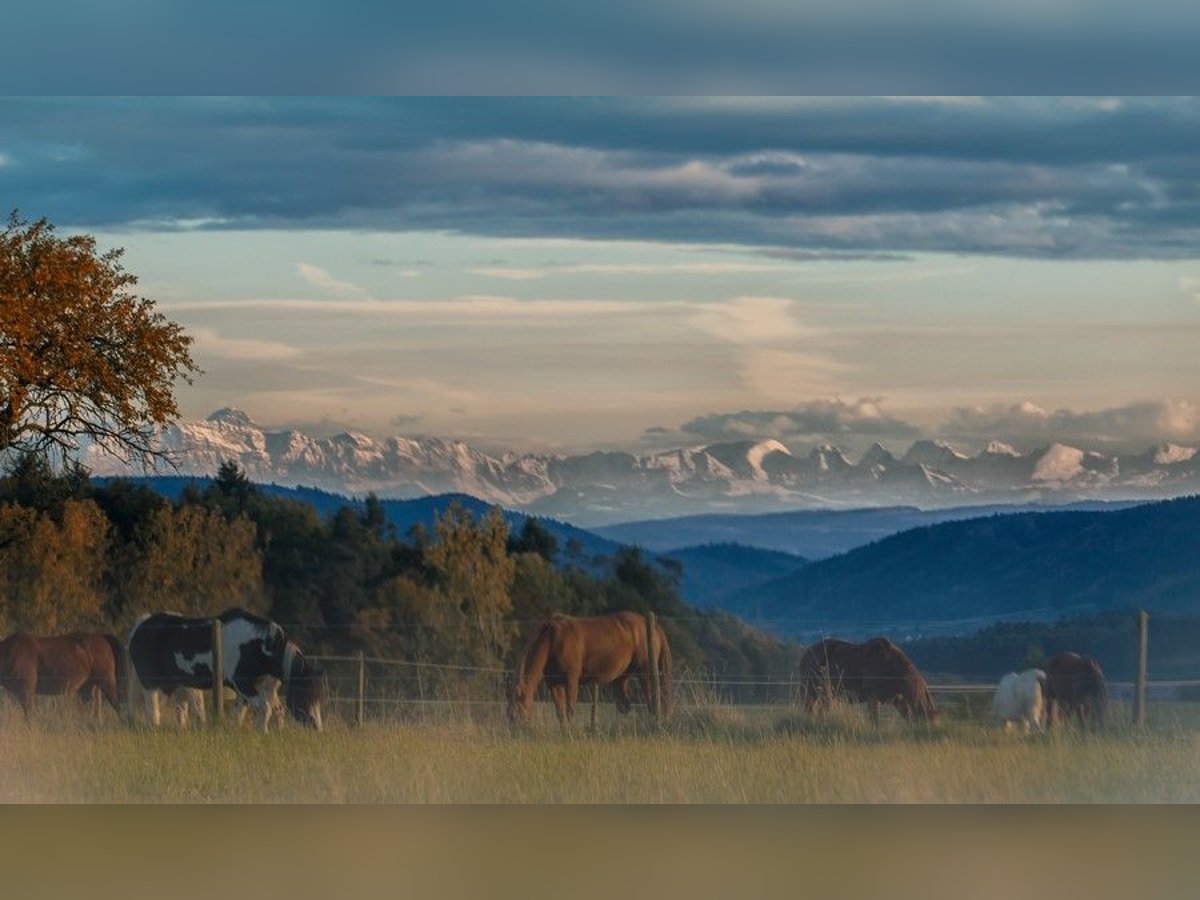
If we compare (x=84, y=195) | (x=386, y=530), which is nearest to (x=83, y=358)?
(x=84, y=195)

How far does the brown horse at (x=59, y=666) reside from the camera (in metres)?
12.1

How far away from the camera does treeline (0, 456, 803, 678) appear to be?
12000mm

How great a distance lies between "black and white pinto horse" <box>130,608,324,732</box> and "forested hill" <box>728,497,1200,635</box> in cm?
249

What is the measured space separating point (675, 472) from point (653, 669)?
1.11 meters

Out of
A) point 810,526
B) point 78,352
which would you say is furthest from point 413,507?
point 810,526

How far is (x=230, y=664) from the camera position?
12.3 meters

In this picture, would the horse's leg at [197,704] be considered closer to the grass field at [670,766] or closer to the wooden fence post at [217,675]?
the wooden fence post at [217,675]

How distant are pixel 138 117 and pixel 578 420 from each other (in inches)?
120

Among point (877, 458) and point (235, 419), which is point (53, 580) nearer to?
point (235, 419)

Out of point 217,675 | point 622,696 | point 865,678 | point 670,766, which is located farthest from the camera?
point 217,675

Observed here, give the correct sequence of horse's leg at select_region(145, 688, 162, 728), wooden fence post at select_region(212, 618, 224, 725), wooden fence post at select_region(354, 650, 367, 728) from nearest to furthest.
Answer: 1. wooden fence post at select_region(354, 650, 367, 728)
2. horse's leg at select_region(145, 688, 162, 728)
3. wooden fence post at select_region(212, 618, 224, 725)

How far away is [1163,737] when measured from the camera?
38.8 ft

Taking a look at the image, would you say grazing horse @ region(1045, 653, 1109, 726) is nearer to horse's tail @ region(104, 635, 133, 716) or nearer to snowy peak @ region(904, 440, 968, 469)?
snowy peak @ region(904, 440, 968, 469)

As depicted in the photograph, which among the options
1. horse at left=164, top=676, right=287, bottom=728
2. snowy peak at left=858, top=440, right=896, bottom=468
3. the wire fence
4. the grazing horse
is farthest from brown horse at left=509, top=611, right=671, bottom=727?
the grazing horse
